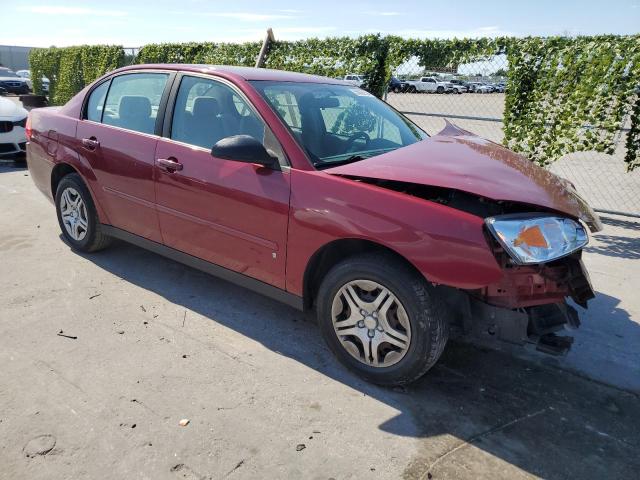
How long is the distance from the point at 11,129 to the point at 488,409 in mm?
8515

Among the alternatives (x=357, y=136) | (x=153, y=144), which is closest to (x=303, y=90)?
(x=357, y=136)

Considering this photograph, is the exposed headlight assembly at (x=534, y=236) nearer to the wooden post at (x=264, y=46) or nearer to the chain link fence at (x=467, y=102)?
the chain link fence at (x=467, y=102)

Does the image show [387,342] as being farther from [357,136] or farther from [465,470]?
[357,136]

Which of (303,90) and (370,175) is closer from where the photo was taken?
(370,175)

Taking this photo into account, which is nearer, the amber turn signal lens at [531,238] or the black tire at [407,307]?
the amber turn signal lens at [531,238]

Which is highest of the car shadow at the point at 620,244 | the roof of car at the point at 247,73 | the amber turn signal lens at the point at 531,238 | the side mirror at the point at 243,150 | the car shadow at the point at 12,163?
the roof of car at the point at 247,73

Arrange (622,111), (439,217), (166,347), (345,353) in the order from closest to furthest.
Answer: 1. (439,217)
2. (345,353)
3. (166,347)
4. (622,111)

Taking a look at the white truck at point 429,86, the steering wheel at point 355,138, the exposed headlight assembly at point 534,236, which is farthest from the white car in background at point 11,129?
the exposed headlight assembly at point 534,236

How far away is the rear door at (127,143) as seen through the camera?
374 centimetres

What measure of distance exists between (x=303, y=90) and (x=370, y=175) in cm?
119

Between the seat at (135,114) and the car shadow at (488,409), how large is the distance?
1.42 meters

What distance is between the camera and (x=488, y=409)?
8.91ft

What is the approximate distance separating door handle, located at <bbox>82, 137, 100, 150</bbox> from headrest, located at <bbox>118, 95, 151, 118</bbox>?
0.98 feet

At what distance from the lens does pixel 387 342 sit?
2.79 metres
